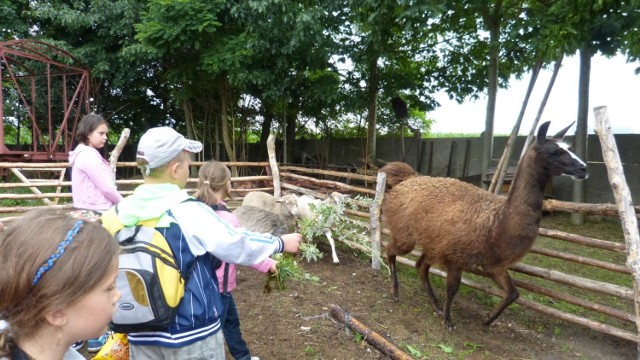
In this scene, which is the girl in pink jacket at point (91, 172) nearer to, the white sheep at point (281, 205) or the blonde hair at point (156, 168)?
the blonde hair at point (156, 168)

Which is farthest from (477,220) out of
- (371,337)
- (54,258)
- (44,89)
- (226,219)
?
(44,89)

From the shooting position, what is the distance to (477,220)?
446cm

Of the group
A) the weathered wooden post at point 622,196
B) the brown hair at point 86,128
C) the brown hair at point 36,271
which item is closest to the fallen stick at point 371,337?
the weathered wooden post at point 622,196

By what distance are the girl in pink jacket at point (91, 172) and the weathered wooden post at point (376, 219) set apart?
3450 mm

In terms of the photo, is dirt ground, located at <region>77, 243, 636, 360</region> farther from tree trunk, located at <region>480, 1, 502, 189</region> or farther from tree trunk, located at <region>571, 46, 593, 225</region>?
tree trunk, located at <region>480, 1, 502, 189</region>

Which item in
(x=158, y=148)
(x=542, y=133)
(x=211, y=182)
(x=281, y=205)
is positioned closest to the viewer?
(x=158, y=148)

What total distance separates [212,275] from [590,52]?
7.80 metres

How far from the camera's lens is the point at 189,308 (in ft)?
6.33

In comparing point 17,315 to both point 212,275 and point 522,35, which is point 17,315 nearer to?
point 212,275

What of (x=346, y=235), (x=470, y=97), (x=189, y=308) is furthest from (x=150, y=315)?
(x=470, y=97)

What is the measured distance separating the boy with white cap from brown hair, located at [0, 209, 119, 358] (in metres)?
0.73

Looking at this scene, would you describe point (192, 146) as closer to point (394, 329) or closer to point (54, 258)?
point (54, 258)

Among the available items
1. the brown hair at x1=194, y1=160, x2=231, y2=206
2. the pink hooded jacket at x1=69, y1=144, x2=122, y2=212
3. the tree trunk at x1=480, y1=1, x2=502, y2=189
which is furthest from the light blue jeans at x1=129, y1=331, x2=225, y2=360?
the tree trunk at x1=480, y1=1, x2=502, y2=189

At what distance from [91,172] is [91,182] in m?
0.13
